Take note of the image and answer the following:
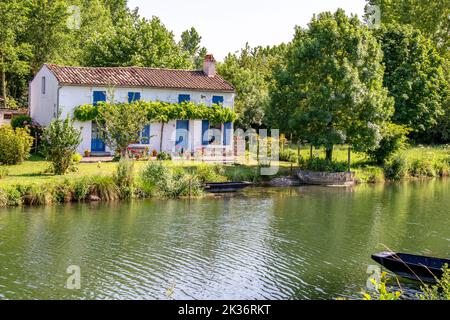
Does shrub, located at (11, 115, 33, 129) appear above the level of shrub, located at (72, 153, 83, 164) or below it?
above

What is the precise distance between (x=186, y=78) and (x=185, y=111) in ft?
11.1

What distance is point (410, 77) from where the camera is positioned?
5459 centimetres

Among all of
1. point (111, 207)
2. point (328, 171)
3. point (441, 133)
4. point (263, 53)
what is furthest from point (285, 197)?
point (263, 53)

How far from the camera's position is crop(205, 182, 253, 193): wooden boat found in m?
38.8

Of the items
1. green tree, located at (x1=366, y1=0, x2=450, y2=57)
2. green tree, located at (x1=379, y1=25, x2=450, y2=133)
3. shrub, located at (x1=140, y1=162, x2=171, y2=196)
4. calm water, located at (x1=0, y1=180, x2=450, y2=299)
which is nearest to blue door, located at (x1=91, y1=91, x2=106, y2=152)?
shrub, located at (x1=140, y1=162, x2=171, y2=196)

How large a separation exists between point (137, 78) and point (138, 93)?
132 centimetres

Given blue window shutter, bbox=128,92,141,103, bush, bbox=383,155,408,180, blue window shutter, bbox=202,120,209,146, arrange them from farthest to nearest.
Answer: bush, bbox=383,155,408,180, blue window shutter, bbox=202,120,209,146, blue window shutter, bbox=128,92,141,103

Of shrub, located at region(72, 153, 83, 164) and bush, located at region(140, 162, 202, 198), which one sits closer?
bush, located at region(140, 162, 202, 198)

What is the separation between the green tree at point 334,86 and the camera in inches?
1713

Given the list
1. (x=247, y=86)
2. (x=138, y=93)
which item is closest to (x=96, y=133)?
(x=138, y=93)

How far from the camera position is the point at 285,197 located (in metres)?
38.2

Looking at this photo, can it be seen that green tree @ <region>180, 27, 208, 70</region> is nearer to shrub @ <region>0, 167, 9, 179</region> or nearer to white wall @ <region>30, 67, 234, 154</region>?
white wall @ <region>30, 67, 234, 154</region>

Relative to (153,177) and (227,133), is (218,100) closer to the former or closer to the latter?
(227,133)

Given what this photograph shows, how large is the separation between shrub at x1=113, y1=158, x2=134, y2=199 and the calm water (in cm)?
106
